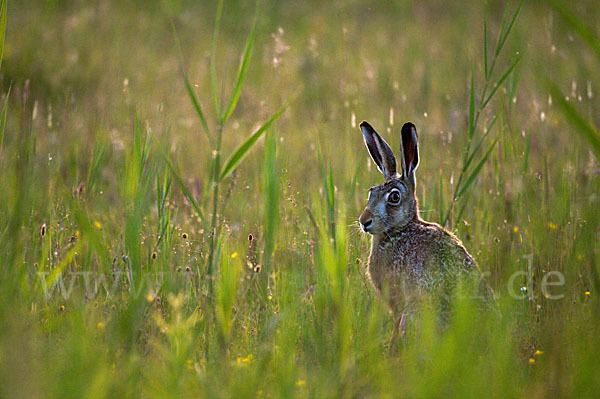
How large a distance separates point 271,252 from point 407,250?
34.9 inches

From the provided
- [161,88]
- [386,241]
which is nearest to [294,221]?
[386,241]

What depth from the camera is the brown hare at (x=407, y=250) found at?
3473 mm

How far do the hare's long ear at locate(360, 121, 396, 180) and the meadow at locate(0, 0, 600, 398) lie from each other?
0.17m

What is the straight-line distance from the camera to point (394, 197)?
3.96 m

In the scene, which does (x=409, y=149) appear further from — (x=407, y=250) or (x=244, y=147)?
(x=244, y=147)

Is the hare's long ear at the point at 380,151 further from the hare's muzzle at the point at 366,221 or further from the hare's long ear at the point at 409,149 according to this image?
the hare's muzzle at the point at 366,221

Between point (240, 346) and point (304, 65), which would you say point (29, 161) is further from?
point (304, 65)

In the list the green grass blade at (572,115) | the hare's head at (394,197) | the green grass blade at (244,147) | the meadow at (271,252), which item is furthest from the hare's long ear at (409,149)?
the green grass blade at (572,115)

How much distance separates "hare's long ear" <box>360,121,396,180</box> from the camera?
4.12 meters

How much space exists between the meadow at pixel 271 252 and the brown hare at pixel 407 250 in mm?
137

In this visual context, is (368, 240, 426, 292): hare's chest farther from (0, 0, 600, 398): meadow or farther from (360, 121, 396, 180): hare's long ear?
(360, 121, 396, 180): hare's long ear

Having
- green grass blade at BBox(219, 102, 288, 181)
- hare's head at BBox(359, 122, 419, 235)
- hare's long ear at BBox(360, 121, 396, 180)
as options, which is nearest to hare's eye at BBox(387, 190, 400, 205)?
hare's head at BBox(359, 122, 419, 235)


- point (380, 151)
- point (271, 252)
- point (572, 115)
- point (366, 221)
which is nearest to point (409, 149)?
point (380, 151)

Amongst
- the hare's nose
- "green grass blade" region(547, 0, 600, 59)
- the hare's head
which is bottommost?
the hare's nose
